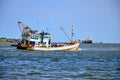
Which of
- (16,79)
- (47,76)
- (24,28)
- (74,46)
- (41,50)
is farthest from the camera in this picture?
(24,28)

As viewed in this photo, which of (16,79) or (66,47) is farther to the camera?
(66,47)

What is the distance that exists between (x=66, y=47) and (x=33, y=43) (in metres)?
9.17

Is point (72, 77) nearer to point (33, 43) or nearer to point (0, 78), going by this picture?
point (0, 78)

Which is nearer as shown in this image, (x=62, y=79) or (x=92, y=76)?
(x=62, y=79)

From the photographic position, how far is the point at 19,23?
12219 cm

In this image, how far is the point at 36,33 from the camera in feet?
333

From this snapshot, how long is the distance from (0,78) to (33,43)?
6862 centimetres

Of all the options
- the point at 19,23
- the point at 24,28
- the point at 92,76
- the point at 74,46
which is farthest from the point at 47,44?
the point at 92,76

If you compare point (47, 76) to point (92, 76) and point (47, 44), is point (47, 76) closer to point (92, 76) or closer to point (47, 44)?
point (92, 76)

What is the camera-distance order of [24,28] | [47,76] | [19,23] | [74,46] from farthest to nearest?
[19,23], [24,28], [74,46], [47,76]

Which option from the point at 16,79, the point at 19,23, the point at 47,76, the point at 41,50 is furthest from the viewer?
the point at 19,23

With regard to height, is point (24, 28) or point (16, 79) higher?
point (24, 28)

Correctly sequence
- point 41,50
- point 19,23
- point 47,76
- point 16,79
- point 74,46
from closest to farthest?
point 16,79
point 47,76
point 41,50
point 74,46
point 19,23

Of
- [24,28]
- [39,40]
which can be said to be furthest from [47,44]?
[24,28]
